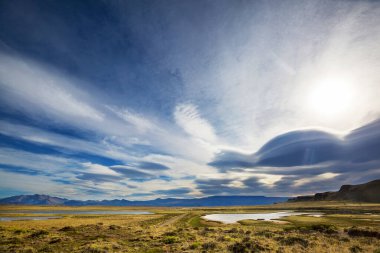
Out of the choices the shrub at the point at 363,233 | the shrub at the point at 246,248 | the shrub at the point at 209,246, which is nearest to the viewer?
the shrub at the point at 246,248

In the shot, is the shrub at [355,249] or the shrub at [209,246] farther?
the shrub at [209,246]

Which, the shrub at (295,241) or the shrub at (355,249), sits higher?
the shrub at (295,241)

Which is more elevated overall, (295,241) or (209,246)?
(295,241)

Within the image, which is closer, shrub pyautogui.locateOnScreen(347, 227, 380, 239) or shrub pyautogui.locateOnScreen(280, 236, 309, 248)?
shrub pyautogui.locateOnScreen(280, 236, 309, 248)

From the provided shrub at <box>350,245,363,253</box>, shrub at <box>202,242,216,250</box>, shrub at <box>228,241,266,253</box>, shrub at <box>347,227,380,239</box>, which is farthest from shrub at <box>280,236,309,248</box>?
shrub at <box>347,227,380,239</box>

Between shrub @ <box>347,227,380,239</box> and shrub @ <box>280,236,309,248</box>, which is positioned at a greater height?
shrub @ <box>347,227,380,239</box>

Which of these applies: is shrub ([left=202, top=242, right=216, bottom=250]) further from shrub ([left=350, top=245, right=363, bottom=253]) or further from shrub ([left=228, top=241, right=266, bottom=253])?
shrub ([left=350, top=245, right=363, bottom=253])

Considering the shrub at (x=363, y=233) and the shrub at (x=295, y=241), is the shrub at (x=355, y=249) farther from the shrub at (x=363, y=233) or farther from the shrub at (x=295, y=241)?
the shrub at (x=363, y=233)

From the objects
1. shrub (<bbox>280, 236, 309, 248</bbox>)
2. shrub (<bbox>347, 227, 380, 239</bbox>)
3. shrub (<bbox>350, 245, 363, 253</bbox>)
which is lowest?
shrub (<bbox>350, 245, 363, 253</bbox>)

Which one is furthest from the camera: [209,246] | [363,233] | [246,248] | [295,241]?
[363,233]

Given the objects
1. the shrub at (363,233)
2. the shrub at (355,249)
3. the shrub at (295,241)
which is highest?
the shrub at (363,233)

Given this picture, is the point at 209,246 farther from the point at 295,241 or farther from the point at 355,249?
the point at 355,249

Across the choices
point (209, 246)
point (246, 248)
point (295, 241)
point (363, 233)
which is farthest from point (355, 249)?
point (209, 246)

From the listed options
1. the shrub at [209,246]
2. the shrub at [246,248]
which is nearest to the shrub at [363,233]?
the shrub at [246,248]
